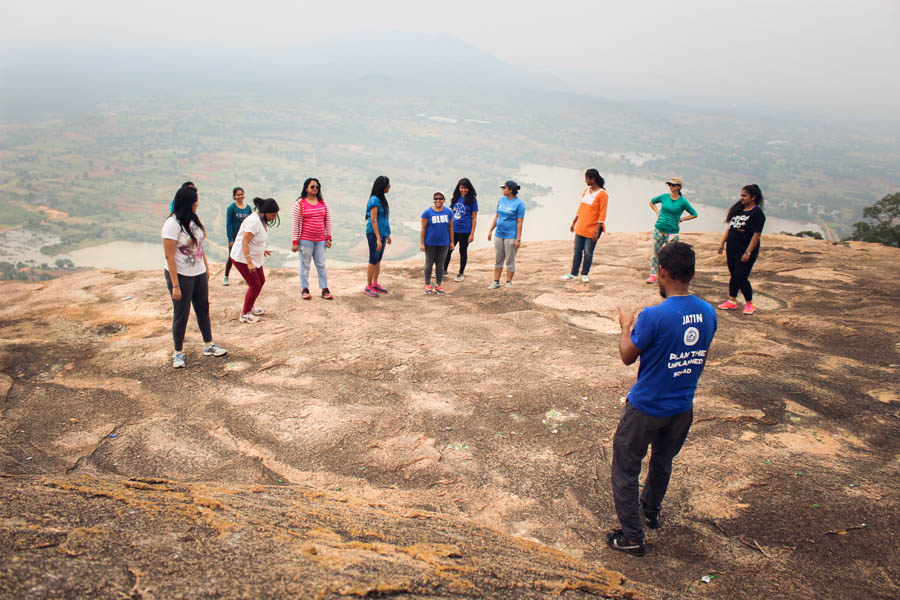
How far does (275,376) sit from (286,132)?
20425 centimetres

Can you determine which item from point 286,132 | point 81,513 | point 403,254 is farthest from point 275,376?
point 286,132

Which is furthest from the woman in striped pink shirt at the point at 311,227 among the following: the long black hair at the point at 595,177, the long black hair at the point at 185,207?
the long black hair at the point at 595,177

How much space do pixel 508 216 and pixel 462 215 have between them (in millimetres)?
920

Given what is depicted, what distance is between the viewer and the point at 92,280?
947cm

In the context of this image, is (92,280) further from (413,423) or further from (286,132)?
(286,132)

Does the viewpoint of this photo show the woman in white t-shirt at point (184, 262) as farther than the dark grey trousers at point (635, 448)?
Yes

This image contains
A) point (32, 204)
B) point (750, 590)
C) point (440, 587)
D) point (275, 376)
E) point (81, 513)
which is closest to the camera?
point (440, 587)

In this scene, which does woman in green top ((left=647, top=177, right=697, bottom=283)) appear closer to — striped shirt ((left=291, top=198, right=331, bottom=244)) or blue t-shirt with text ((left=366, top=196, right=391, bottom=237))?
blue t-shirt with text ((left=366, top=196, right=391, bottom=237))

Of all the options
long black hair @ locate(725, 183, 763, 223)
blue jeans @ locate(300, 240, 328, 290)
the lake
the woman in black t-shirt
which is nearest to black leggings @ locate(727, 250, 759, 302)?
the woman in black t-shirt

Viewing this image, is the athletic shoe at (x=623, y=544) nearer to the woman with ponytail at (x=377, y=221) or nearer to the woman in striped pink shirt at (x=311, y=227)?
the woman with ponytail at (x=377, y=221)

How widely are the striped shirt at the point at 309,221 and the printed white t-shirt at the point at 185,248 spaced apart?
2319 millimetres

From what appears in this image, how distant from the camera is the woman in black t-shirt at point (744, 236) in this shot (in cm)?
692

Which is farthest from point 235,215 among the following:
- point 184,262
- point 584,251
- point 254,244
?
point 584,251

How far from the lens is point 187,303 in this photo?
17.7 feet
